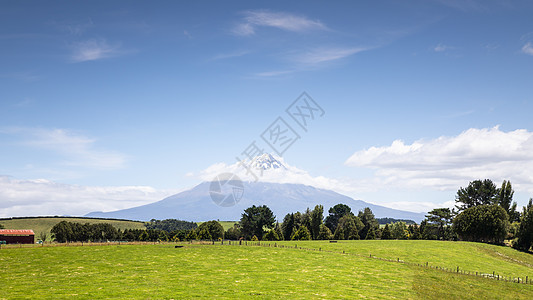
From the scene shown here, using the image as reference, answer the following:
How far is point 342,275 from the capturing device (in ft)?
175

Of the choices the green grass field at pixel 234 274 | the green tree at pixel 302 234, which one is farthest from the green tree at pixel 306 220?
the green grass field at pixel 234 274

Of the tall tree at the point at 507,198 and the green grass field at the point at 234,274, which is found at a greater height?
the tall tree at the point at 507,198

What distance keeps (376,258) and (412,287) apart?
26.5 meters

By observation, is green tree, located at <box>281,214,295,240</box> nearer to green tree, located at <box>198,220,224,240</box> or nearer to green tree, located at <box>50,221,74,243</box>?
green tree, located at <box>198,220,224,240</box>

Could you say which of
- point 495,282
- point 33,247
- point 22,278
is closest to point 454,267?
point 495,282

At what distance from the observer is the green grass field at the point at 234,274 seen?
40.8 m

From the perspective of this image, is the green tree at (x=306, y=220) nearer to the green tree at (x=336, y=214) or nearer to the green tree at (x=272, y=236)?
the green tree at (x=272, y=236)

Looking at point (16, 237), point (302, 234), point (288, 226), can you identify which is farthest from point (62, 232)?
point (302, 234)

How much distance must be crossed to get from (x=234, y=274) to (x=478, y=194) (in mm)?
134459

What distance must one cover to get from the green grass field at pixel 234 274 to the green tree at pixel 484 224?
30.0 metres

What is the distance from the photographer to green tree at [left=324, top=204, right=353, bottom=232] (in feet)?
585

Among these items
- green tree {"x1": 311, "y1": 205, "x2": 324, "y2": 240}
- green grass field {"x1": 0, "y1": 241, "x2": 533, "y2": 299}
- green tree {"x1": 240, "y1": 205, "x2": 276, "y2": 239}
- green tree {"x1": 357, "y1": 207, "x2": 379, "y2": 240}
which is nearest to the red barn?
green grass field {"x1": 0, "y1": 241, "x2": 533, "y2": 299}

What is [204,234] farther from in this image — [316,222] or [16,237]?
[16,237]

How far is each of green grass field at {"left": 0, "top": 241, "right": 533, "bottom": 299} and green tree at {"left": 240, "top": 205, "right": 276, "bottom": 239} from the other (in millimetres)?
75638
